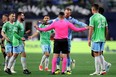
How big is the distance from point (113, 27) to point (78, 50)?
12.8 m

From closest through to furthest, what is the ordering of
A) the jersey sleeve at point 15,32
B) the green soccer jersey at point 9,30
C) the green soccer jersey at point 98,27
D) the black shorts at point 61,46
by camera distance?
1. the green soccer jersey at point 98,27
2. the black shorts at point 61,46
3. the jersey sleeve at point 15,32
4. the green soccer jersey at point 9,30

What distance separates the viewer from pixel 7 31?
2161cm

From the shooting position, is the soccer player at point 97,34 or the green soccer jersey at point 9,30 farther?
the green soccer jersey at point 9,30

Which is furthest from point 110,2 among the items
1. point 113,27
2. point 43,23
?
point 43,23

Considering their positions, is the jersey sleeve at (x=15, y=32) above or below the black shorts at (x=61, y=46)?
above

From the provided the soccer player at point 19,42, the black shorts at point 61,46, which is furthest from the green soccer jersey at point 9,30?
the black shorts at point 61,46

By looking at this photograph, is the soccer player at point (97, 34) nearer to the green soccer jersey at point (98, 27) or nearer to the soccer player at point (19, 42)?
the green soccer jersey at point (98, 27)

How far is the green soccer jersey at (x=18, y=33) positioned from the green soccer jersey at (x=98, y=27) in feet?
9.43

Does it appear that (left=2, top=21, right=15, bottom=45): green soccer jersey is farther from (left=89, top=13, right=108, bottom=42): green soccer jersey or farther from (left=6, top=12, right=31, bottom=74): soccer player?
(left=89, top=13, right=108, bottom=42): green soccer jersey

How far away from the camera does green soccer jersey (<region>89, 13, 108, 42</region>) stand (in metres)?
19.0

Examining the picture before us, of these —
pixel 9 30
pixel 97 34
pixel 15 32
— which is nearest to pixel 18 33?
pixel 15 32

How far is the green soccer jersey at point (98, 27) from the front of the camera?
1898cm

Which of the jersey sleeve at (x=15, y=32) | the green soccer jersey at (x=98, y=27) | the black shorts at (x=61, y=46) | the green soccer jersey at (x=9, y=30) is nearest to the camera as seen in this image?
the green soccer jersey at (x=98, y=27)

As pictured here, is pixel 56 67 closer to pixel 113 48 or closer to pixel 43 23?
pixel 43 23
